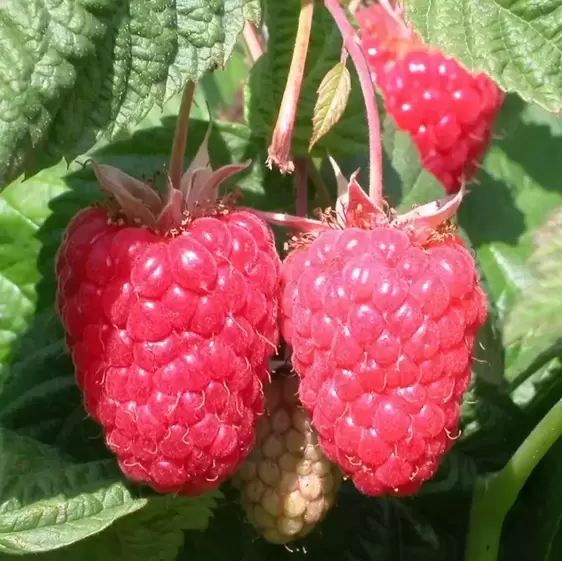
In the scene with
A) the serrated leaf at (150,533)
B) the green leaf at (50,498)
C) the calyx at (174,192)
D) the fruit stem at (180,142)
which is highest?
the fruit stem at (180,142)

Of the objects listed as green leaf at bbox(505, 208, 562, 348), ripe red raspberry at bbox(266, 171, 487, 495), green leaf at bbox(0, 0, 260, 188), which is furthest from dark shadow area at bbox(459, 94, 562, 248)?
green leaf at bbox(0, 0, 260, 188)

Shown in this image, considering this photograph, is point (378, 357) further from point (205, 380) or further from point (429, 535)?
point (429, 535)

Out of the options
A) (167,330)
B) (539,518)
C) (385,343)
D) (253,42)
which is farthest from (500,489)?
(253,42)

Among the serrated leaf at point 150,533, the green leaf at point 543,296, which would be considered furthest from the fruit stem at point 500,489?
the serrated leaf at point 150,533

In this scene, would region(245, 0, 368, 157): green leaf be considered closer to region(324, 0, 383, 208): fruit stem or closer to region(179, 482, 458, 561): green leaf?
region(324, 0, 383, 208): fruit stem

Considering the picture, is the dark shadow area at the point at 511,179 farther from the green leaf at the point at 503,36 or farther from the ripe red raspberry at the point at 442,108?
the green leaf at the point at 503,36

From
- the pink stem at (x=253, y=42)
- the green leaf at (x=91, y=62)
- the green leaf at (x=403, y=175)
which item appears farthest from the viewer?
the green leaf at (x=403, y=175)

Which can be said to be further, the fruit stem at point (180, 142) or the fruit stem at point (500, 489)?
the fruit stem at point (500, 489)
